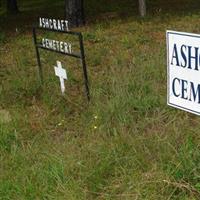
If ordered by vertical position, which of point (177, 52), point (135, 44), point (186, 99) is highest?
point (177, 52)

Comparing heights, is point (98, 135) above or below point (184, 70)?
below

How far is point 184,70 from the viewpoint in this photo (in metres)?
2.94

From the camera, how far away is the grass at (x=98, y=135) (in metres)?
→ 3.59

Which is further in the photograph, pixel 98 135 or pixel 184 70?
pixel 98 135

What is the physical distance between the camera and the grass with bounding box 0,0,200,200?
3.59 metres

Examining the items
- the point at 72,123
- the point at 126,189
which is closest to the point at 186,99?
the point at 126,189

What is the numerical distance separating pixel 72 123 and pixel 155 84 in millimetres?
1137

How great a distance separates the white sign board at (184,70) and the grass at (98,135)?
703 mm

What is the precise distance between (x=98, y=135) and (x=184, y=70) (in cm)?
181

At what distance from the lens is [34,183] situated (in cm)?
386

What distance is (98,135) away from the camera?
459 centimetres

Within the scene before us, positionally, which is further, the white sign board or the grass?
the grass

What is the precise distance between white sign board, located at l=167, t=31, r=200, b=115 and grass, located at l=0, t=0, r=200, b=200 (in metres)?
0.70

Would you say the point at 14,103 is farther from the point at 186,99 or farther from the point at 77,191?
the point at 186,99
